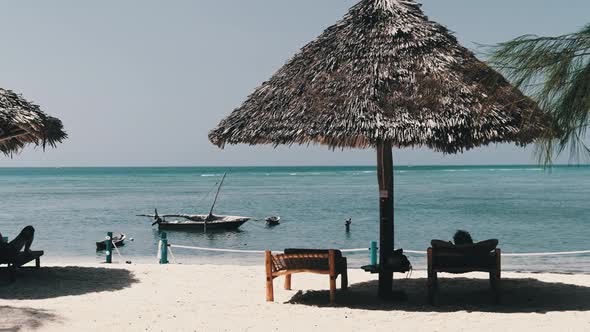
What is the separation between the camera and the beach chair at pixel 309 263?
9.06m

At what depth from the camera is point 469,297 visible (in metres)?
9.96

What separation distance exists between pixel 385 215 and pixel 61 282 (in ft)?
18.4

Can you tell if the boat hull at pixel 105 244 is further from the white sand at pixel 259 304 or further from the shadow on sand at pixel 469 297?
the shadow on sand at pixel 469 297

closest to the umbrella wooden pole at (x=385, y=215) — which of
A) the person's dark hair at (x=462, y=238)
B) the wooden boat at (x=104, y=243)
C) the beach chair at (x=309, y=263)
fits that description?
the beach chair at (x=309, y=263)

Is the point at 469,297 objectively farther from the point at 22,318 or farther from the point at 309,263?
the point at 22,318

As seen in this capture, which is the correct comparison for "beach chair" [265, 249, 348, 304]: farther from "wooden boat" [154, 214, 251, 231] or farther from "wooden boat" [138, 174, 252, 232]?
"wooden boat" [154, 214, 251, 231]

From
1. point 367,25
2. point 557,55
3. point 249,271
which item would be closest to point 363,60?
point 367,25

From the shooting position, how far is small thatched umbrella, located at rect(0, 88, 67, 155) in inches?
425

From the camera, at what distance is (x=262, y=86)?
10.4 m

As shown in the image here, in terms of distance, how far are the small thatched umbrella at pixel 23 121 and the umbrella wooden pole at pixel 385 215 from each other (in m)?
5.45

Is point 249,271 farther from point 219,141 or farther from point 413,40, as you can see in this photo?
point 413,40

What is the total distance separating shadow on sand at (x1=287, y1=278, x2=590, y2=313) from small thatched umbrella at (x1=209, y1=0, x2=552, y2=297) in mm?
522

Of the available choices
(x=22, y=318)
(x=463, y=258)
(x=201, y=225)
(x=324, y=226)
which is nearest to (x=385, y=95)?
(x=463, y=258)

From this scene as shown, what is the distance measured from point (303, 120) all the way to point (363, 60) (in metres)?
1.21
